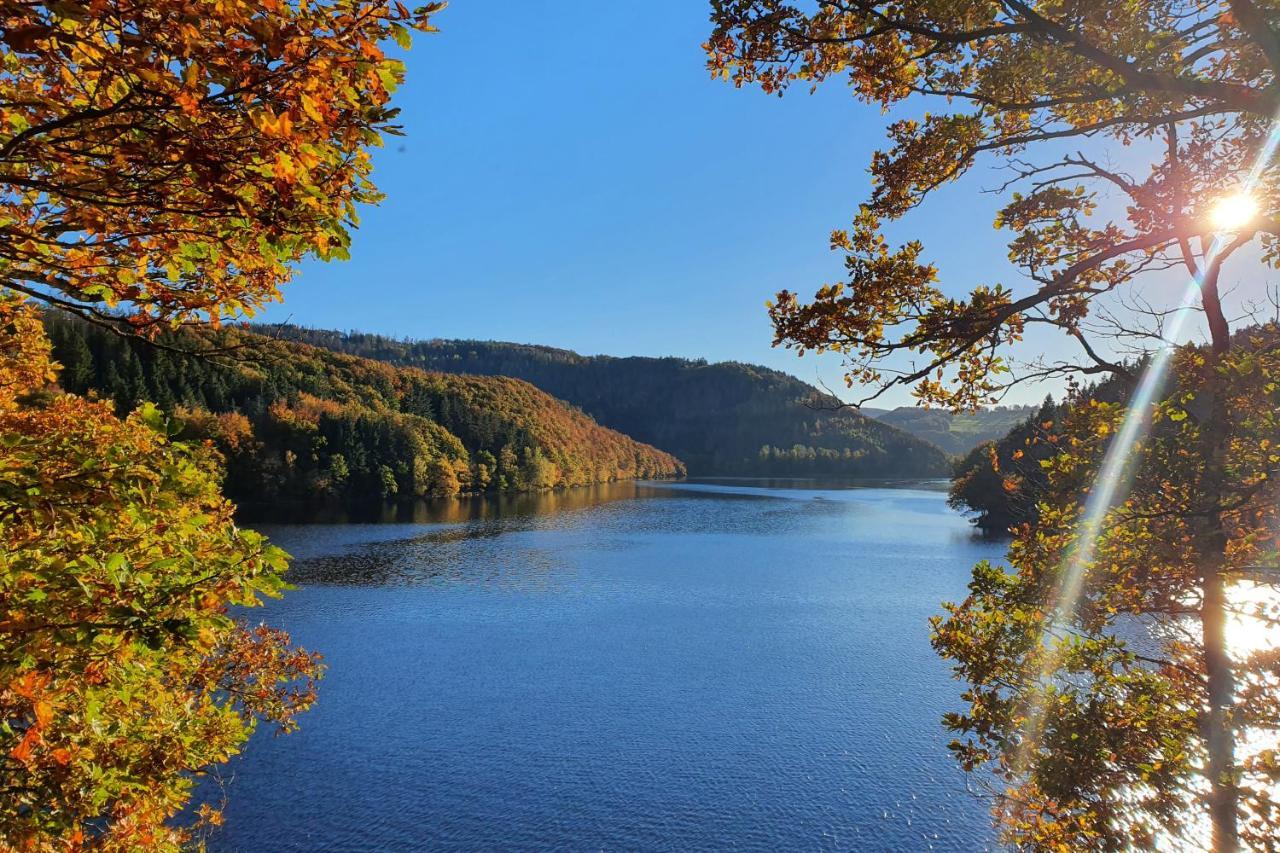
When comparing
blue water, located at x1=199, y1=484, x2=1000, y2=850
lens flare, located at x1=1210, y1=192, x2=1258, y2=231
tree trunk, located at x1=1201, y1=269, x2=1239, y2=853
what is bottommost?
blue water, located at x1=199, y1=484, x2=1000, y2=850

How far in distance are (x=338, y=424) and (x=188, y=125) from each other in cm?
9594

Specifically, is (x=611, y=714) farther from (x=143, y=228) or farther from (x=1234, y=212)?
(x=143, y=228)

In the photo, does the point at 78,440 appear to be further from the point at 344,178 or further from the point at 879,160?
the point at 879,160

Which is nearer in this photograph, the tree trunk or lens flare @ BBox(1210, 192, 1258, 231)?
lens flare @ BBox(1210, 192, 1258, 231)

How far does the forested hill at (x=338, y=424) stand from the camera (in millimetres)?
80875

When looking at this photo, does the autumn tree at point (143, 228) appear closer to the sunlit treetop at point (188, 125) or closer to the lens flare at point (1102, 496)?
the sunlit treetop at point (188, 125)

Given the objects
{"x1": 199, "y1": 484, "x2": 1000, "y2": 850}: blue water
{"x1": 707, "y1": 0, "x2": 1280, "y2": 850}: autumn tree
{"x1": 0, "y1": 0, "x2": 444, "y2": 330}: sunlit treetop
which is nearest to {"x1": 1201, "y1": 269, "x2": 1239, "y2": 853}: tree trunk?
{"x1": 707, "y1": 0, "x2": 1280, "y2": 850}: autumn tree

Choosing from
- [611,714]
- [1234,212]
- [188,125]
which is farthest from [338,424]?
[1234,212]

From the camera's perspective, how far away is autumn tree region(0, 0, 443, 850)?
2607mm

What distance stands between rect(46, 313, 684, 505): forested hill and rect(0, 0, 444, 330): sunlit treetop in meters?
60.0

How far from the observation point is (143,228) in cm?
334

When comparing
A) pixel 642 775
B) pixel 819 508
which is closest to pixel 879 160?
pixel 642 775

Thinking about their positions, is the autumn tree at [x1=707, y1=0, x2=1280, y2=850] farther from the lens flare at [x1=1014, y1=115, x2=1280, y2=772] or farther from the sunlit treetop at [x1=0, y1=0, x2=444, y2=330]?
the sunlit treetop at [x1=0, y1=0, x2=444, y2=330]

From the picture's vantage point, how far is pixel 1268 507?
20.5ft
